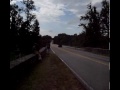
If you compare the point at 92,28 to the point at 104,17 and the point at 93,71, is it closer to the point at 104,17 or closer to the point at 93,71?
the point at 104,17

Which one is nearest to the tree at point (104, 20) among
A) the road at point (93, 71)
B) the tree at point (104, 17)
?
the tree at point (104, 17)

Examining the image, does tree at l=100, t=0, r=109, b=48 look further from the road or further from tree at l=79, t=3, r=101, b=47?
the road

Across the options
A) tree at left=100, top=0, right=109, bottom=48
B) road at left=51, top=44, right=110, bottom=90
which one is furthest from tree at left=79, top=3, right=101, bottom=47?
road at left=51, top=44, right=110, bottom=90

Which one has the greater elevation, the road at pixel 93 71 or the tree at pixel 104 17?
the tree at pixel 104 17

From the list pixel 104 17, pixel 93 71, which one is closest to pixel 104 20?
pixel 104 17

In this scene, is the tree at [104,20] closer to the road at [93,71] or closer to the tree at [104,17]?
the tree at [104,17]

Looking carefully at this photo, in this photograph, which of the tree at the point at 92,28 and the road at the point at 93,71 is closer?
the road at the point at 93,71

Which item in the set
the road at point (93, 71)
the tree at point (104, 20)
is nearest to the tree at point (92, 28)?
the tree at point (104, 20)

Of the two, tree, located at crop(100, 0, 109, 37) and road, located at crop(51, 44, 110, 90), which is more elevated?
tree, located at crop(100, 0, 109, 37)
